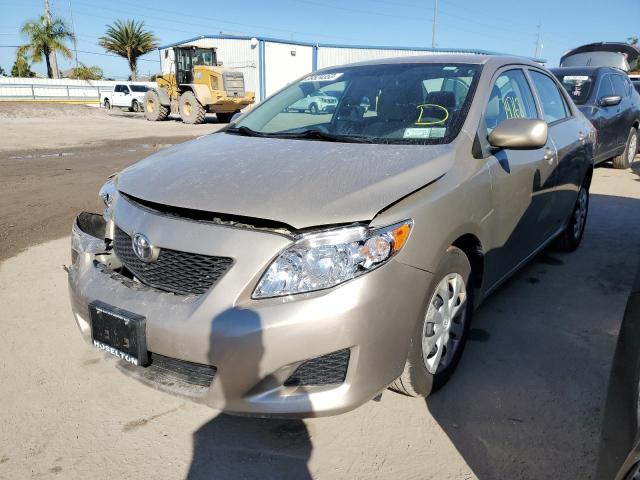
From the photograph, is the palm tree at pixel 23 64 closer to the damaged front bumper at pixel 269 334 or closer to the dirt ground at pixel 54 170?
the dirt ground at pixel 54 170

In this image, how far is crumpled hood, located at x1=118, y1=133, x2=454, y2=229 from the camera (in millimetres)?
1953

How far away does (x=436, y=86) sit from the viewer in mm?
2990

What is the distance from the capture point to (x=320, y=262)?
186cm

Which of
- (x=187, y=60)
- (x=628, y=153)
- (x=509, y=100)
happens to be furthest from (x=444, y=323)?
(x=187, y=60)

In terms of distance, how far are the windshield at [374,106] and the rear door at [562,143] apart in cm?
97

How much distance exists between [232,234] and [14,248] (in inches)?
147

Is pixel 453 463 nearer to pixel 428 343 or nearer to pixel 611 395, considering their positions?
pixel 428 343

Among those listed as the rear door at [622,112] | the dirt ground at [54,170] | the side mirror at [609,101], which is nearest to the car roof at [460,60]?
the dirt ground at [54,170]

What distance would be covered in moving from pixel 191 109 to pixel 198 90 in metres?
0.94

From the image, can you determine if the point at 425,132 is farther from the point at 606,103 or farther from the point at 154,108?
the point at 154,108

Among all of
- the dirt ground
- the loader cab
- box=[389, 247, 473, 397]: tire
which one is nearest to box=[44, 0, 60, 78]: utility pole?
the loader cab

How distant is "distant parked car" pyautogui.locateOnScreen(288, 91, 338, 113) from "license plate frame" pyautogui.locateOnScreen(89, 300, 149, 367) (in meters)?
1.91

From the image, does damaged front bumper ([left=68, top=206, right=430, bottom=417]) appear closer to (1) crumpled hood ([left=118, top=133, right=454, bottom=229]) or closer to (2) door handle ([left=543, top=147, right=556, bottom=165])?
(1) crumpled hood ([left=118, top=133, right=454, bottom=229])

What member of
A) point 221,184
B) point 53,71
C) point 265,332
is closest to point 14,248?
point 221,184
